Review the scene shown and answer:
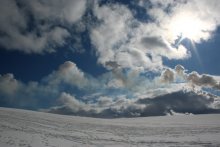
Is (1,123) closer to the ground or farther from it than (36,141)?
farther from it

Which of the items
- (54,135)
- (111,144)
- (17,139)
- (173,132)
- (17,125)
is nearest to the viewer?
(17,139)

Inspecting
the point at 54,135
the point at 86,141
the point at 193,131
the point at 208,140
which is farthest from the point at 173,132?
the point at 54,135

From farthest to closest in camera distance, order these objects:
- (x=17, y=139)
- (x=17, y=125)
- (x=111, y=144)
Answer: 1. (x=17, y=125)
2. (x=111, y=144)
3. (x=17, y=139)

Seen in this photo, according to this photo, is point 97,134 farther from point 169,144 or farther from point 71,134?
point 169,144

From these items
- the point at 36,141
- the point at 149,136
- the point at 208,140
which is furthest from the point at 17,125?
the point at 208,140

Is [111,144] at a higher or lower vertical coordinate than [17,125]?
lower

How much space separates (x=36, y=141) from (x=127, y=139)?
8.89 metres

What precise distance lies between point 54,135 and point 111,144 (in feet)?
18.8

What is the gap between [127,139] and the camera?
1083 inches

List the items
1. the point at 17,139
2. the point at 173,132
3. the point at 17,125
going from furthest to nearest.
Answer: the point at 173,132, the point at 17,125, the point at 17,139

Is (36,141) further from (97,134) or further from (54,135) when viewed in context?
(97,134)

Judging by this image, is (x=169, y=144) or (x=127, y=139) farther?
(x=127, y=139)

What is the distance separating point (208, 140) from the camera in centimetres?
2592

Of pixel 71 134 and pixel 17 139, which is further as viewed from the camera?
pixel 71 134
